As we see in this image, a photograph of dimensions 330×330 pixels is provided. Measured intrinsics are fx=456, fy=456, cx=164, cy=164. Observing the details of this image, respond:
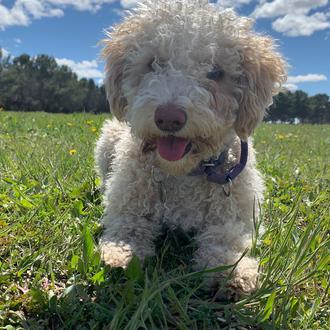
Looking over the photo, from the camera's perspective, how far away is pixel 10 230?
2836 millimetres

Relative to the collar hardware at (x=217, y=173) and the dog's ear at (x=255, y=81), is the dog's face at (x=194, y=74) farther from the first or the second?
the collar hardware at (x=217, y=173)

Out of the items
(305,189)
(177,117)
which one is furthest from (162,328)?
(305,189)

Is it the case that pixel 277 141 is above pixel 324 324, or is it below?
above

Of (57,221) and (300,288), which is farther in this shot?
(57,221)

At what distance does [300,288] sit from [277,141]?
302 inches

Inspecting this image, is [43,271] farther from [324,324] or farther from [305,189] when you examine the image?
[305,189]

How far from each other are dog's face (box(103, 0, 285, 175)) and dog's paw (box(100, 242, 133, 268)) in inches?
23.6

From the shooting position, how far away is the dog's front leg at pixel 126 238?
2.68 meters

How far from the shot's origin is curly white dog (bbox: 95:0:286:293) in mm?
2852

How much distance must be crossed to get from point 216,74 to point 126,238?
1.25 metres

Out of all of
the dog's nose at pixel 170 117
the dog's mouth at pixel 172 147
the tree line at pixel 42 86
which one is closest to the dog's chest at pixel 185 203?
the dog's mouth at pixel 172 147

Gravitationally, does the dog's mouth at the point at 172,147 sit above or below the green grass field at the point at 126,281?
above

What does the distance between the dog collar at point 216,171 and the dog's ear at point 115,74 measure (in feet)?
2.48

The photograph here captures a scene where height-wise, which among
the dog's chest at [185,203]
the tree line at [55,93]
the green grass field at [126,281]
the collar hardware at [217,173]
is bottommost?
the green grass field at [126,281]
